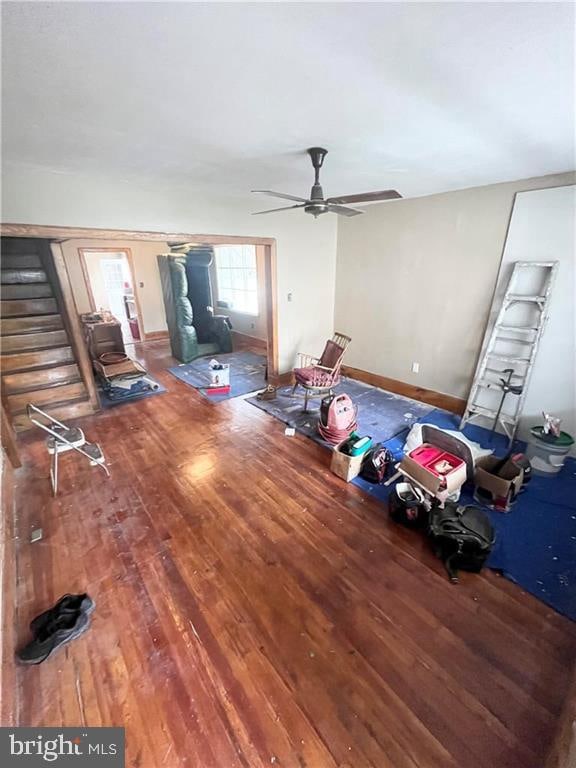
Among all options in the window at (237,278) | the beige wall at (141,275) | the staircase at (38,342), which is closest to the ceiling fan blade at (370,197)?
the staircase at (38,342)

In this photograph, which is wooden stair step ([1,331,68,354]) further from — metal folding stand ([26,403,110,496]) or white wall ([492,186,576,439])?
white wall ([492,186,576,439])

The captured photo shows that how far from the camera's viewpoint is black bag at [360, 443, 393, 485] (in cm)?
284

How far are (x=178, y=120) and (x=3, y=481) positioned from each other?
9.61 ft

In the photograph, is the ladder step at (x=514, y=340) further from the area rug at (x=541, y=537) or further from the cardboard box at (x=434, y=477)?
the cardboard box at (x=434, y=477)

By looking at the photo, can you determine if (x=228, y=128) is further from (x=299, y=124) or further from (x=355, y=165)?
(x=355, y=165)

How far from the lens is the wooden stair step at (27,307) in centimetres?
384

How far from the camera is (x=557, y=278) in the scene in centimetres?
306

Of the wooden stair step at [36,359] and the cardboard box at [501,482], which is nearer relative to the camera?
the cardboard box at [501,482]

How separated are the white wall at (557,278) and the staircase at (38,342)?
5080 millimetres

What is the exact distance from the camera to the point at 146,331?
7816 millimetres

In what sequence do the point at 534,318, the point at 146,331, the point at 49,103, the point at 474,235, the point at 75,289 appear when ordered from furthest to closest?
the point at 146,331 < the point at 75,289 < the point at 474,235 < the point at 534,318 < the point at 49,103

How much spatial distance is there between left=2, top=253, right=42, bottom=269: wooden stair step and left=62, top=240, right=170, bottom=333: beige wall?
2.54 m

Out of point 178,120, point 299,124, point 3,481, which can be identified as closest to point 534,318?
point 299,124

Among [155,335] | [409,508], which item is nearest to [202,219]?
[409,508]
